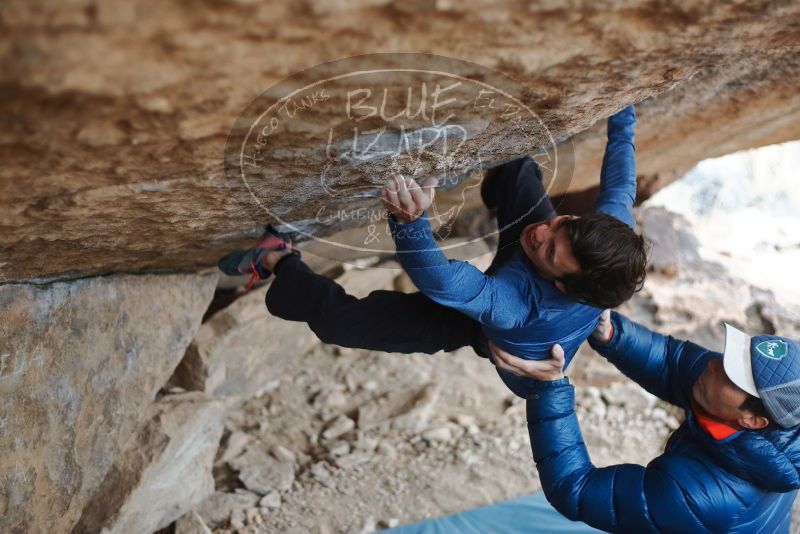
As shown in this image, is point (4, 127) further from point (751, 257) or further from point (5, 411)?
point (751, 257)

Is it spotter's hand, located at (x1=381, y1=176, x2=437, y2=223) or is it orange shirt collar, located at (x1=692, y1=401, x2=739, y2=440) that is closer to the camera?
spotter's hand, located at (x1=381, y1=176, x2=437, y2=223)

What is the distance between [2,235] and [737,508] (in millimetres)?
2179

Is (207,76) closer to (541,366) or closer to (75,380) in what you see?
(541,366)

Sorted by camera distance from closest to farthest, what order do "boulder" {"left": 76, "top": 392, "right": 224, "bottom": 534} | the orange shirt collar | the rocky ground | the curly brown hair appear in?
the curly brown hair, the orange shirt collar, "boulder" {"left": 76, "top": 392, "right": 224, "bottom": 534}, the rocky ground

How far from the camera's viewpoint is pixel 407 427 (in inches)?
155

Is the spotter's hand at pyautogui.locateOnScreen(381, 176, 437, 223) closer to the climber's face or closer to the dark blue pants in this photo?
the climber's face

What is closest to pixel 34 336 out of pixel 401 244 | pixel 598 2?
pixel 401 244

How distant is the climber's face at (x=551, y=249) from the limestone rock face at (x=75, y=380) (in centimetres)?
155

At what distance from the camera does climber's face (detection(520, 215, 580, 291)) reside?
2072 mm

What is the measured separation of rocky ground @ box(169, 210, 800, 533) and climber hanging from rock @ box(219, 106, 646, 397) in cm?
98
